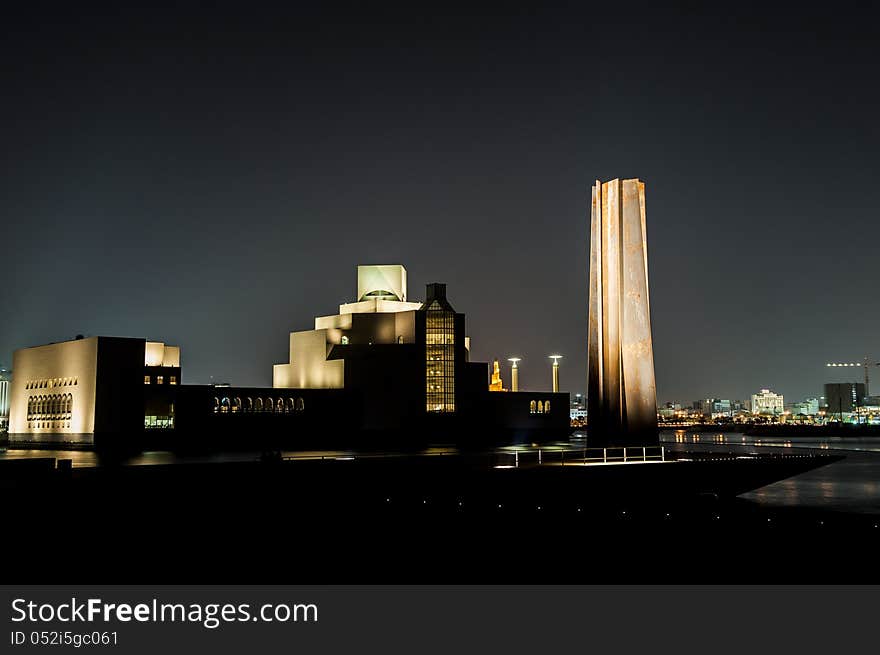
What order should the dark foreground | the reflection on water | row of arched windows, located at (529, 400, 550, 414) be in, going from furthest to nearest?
row of arched windows, located at (529, 400, 550, 414), the reflection on water, the dark foreground

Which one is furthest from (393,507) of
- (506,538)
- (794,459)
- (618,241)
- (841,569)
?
(794,459)

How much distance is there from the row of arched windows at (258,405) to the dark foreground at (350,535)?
27798 mm

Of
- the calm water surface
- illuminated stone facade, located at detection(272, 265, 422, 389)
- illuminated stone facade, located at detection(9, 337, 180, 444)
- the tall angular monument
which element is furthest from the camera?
illuminated stone facade, located at detection(272, 265, 422, 389)

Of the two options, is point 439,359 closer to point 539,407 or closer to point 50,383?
point 539,407

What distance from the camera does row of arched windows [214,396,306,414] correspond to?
5362cm

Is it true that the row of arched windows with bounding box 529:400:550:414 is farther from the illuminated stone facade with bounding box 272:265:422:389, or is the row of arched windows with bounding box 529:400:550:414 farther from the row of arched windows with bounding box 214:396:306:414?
the row of arched windows with bounding box 214:396:306:414

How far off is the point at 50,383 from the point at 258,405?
12.9 metres

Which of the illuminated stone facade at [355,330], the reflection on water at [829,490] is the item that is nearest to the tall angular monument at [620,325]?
the reflection on water at [829,490]

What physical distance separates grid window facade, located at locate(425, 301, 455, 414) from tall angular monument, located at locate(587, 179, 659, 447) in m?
23.9

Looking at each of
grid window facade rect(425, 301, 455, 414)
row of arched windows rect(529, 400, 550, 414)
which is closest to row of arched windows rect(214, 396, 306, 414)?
grid window facade rect(425, 301, 455, 414)

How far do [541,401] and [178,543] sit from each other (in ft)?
170

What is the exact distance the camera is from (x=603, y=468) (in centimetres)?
3128

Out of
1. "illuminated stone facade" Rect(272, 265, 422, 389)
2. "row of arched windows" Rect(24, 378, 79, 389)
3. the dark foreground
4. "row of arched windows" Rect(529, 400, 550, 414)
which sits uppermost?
"illuminated stone facade" Rect(272, 265, 422, 389)
